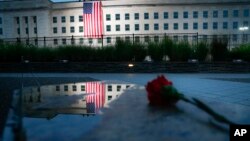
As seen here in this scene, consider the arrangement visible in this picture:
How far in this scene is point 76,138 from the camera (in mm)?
1232

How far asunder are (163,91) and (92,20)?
3695cm

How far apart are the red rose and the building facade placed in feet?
190

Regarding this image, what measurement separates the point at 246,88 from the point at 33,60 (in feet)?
31.7

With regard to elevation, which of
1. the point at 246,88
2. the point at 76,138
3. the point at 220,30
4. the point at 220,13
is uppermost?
the point at 220,13

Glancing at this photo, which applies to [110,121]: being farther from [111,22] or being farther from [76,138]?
[111,22]

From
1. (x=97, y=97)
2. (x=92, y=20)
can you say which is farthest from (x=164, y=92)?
(x=92, y=20)

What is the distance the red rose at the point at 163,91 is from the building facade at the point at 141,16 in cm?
5779

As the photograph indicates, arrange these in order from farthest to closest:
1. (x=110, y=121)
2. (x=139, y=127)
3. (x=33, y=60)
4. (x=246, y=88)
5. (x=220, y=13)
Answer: (x=220, y=13), (x=33, y=60), (x=246, y=88), (x=110, y=121), (x=139, y=127)

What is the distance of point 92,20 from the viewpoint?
3759 cm

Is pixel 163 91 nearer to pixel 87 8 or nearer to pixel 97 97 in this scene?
pixel 97 97

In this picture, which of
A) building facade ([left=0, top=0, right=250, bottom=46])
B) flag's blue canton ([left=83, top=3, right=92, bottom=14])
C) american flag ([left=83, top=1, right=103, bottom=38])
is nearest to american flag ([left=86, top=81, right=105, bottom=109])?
american flag ([left=83, top=1, right=103, bottom=38])

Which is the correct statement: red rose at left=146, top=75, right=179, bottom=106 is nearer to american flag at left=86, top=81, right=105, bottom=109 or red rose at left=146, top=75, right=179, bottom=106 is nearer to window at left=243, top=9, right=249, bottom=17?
american flag at left=86, top=81, right=105, bottom=109

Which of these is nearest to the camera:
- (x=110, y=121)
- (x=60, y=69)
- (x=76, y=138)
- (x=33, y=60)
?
(x=76, y=138)

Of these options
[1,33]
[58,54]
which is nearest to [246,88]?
[58,54]
